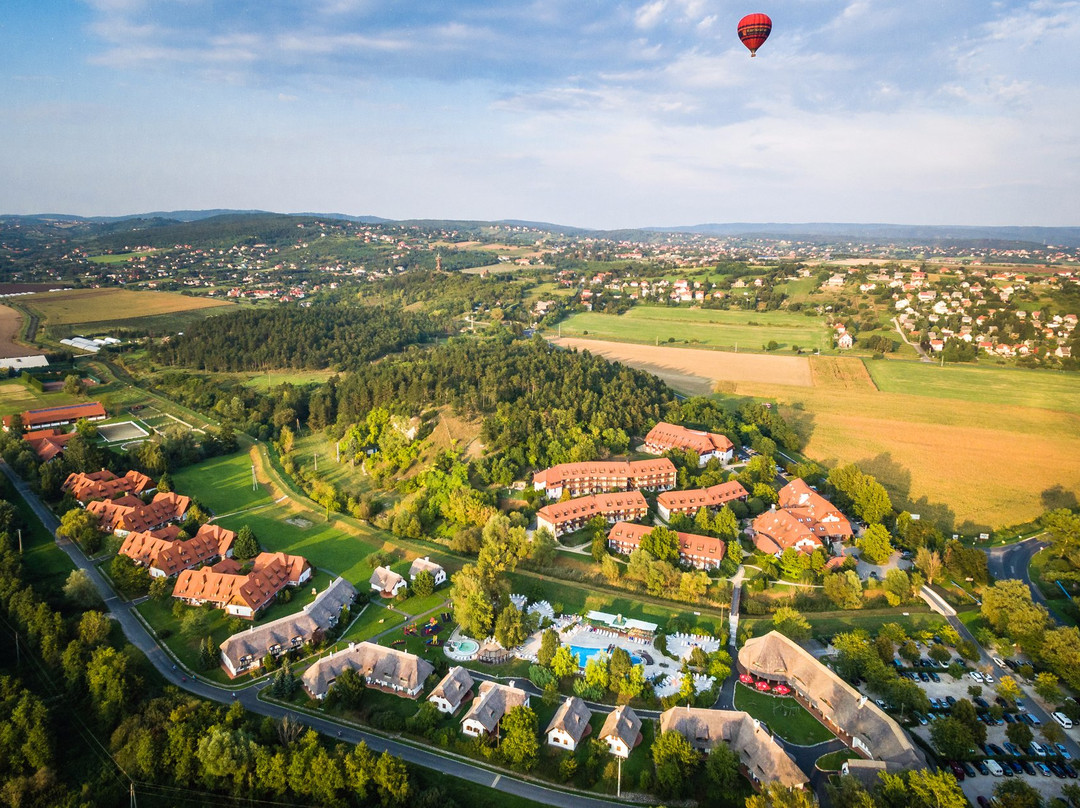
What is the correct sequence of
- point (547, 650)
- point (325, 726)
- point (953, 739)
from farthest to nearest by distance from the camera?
point (547, 650), point (325, 726), point (953, 739)

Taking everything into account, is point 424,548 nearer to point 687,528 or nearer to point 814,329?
point 687,528

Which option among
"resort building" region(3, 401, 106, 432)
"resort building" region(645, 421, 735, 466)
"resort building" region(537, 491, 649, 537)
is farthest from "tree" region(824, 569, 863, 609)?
"resort building" region(3, 401, 106, 432)

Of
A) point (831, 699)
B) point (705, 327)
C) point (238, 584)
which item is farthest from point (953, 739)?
point (705, 327)

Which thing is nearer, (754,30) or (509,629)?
(509,629)

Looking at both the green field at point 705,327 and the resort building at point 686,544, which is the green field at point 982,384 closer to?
the green field at point 705,327

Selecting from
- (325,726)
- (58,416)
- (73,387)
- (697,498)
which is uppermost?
(73,387)

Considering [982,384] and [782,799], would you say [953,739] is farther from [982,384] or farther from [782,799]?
[982,384]

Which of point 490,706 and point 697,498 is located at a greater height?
point 697,498

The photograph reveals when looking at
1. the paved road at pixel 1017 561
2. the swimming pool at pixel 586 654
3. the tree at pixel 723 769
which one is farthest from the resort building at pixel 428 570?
the paved road at pixel 1017 561
